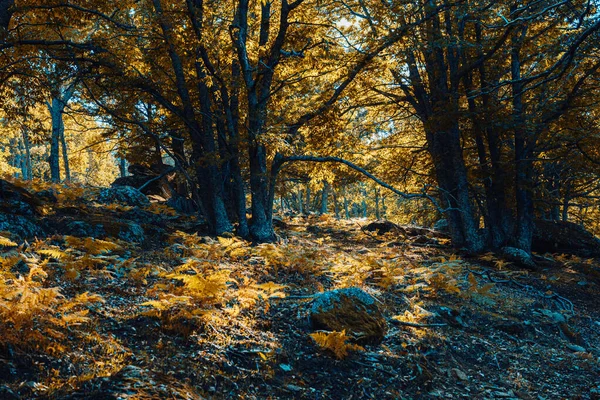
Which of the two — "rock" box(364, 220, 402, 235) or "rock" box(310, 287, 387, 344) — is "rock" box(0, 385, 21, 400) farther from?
"rock" box(364, 220, 402, 235)

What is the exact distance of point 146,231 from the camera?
902 cm

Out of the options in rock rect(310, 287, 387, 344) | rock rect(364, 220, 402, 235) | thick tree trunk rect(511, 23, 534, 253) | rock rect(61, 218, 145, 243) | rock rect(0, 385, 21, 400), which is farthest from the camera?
rock rect(364, 220, 402, 235)

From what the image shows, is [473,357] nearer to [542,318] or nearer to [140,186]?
[542,318]

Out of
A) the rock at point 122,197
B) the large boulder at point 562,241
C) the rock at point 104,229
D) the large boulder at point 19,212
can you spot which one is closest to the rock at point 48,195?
the large boulder at point 19,212

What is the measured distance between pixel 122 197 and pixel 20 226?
19.3ft

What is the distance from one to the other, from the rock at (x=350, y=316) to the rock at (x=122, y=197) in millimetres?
9102

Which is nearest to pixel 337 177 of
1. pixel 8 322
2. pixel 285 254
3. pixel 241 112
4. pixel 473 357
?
pixel 241 112

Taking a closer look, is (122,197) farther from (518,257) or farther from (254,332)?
(518,257)

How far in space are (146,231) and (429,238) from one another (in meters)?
10.0

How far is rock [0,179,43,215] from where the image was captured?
7.32 metres

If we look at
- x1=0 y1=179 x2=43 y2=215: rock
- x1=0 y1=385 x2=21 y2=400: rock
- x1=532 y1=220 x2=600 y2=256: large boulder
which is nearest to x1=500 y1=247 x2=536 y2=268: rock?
x1=532 y1=220 x2=600 y2=256: large boulder

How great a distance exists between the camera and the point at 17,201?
25.4ft

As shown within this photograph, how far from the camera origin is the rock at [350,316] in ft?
15.4

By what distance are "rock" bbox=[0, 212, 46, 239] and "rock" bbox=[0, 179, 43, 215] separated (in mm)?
305
